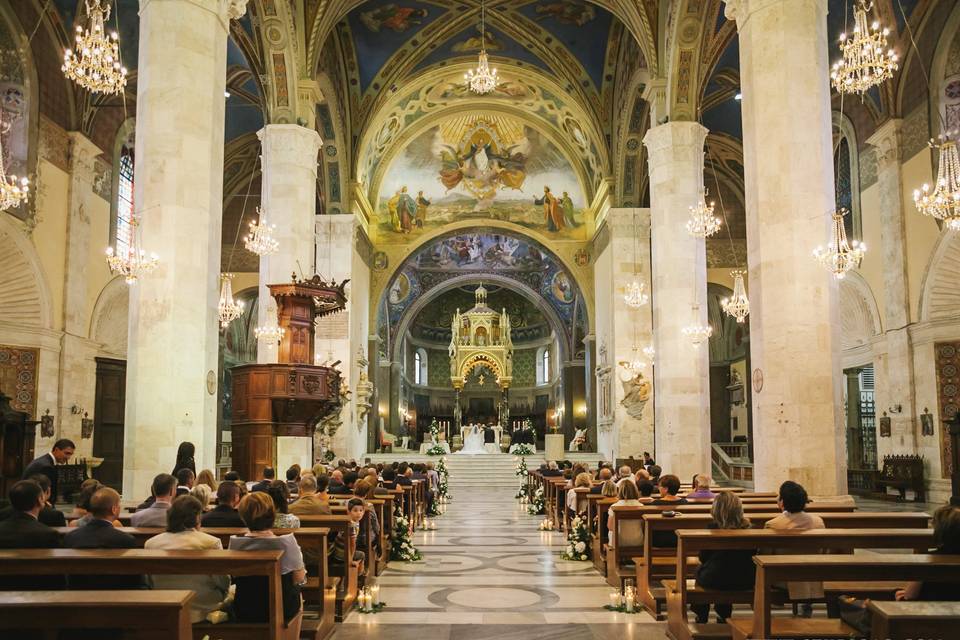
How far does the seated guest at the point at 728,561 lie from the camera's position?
563cm

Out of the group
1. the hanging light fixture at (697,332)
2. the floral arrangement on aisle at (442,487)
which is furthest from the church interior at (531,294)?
the hanging light fixture at (697,332)

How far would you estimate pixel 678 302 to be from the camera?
16750 millimetres

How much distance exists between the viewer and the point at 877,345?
18703mm

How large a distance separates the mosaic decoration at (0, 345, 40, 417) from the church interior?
0.23 feet

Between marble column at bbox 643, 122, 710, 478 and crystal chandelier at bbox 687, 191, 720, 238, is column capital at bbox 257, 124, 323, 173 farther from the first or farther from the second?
crystal chandelier at bbox 687, 191, 720, 238

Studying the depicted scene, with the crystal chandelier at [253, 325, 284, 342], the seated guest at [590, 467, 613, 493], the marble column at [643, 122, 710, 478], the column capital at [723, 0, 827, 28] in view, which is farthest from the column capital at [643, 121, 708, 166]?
the crystal chandelier at [253, 325, 284, 342]

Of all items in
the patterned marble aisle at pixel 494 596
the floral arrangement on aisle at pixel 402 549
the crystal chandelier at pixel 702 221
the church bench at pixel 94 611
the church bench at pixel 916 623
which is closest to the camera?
the church bench at pixel 916 623

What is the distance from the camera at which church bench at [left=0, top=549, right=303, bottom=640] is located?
416cm

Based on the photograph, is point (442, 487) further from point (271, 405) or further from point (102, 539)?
point (102, 539)

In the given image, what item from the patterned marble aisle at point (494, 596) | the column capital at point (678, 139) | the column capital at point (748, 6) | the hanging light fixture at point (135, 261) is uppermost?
the column capital at point (678, 139)

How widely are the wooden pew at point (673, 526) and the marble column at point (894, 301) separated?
12025mm

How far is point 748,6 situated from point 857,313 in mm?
11936

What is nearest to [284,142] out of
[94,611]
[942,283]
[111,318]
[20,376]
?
[111,318]

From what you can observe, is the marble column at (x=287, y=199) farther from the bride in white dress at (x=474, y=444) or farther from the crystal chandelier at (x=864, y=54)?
the bride in white dress at (x=474, y=444)
